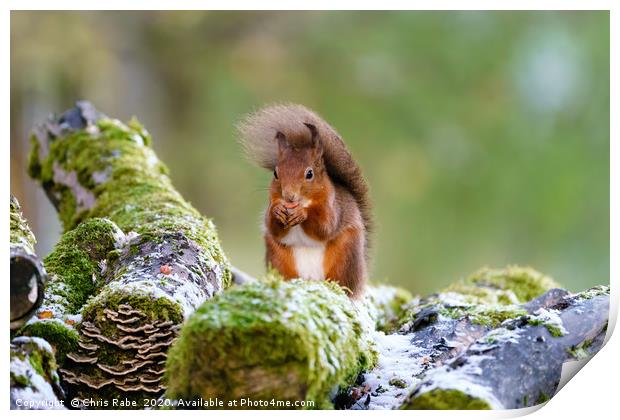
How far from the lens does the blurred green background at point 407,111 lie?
269 inches

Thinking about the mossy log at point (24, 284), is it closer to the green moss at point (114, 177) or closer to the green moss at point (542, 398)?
the green moss at point (114, 177)

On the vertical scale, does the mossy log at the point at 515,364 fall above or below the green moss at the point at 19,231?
below

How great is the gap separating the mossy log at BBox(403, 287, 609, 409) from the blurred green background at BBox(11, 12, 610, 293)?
14.6 feet

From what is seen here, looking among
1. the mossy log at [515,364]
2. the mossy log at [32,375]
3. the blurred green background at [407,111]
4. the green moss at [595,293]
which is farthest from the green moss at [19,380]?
the blurred green background at [407,111]

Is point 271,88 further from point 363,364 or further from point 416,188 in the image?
point 363,364

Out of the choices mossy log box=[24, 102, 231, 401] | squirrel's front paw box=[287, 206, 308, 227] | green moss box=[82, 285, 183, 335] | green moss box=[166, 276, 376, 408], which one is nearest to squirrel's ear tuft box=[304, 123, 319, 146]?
squirrel's front paw box=[287, 206, 308, 227]

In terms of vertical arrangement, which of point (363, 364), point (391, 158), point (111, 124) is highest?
point (391, 158)

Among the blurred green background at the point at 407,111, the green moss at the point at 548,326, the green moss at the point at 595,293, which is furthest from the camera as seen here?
the blurred green background at the point at 407,111

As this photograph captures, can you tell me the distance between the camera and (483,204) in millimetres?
7602

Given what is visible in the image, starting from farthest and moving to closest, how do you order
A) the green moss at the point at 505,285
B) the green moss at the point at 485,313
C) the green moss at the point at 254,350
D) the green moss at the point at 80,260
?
the green moss at the point at 505,285 → the green moss at the point at 485,313 → the green moss at the point at 80,260 → the green moss at the point at 254,350

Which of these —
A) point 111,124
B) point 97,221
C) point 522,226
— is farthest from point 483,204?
point 97,221

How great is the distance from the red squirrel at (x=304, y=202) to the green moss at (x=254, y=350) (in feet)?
2.48

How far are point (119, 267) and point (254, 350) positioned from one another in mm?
913

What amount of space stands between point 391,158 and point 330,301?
5568 mm
